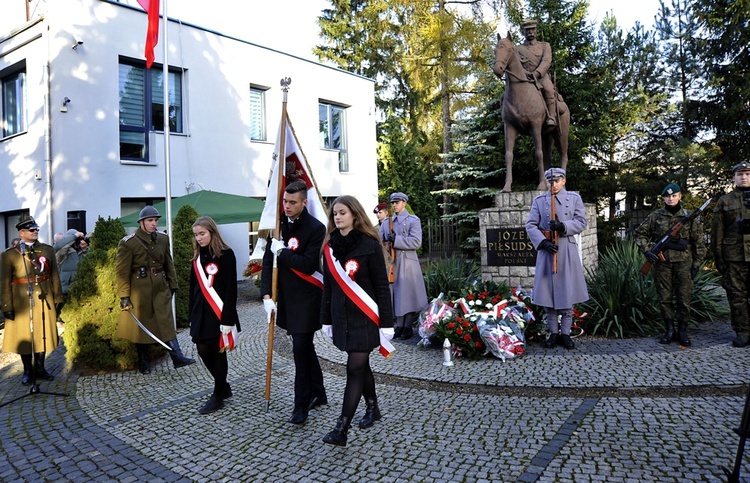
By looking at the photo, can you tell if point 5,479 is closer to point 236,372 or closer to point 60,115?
point 236,372

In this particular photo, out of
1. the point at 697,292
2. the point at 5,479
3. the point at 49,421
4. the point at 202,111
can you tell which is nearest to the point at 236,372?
the point at 49,421

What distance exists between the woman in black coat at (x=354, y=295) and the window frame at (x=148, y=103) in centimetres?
1112

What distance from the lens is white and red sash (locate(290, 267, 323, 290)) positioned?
4.18 meters

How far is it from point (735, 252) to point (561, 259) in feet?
6.17

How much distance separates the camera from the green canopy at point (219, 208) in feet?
32.6

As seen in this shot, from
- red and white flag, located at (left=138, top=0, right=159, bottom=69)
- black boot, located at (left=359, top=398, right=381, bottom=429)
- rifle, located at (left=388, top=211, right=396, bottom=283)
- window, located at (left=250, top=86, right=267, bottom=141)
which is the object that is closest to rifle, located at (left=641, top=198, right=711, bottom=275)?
rifle, located at (left=388, top=211, right=396, bottom=283)

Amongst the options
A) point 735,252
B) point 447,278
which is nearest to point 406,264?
point 447,278

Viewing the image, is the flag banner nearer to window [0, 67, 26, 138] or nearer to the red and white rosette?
the red and white rosette

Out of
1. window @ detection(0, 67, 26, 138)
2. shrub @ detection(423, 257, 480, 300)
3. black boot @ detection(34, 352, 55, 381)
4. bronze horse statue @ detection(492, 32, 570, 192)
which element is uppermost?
window @ detection(0, 67, 26, 138)

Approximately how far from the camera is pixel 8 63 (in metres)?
13.4

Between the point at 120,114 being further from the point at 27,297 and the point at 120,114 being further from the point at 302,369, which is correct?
the point at 302,369

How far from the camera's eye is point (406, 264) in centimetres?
683

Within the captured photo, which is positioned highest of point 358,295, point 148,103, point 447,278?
point 148,103

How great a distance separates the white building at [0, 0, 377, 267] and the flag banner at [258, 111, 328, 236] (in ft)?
27.3
